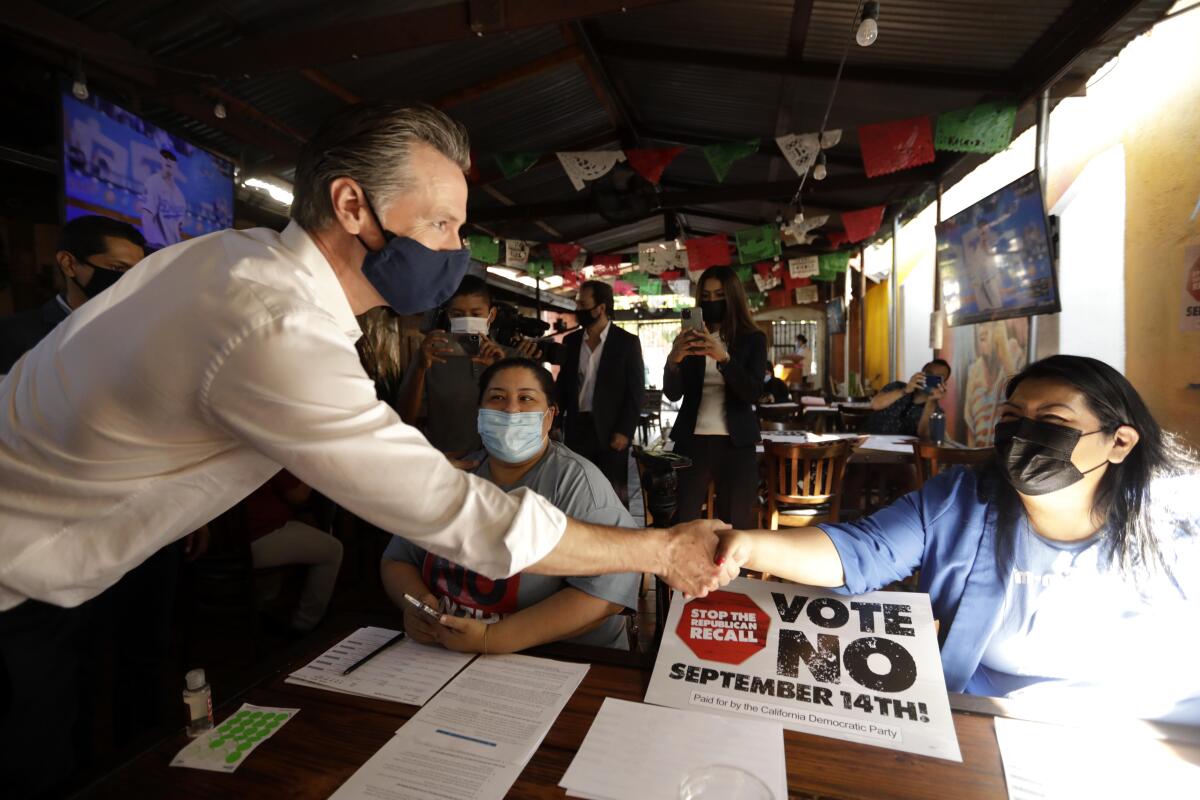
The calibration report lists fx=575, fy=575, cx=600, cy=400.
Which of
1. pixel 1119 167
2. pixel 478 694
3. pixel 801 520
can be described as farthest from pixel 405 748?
pixel 1119 167

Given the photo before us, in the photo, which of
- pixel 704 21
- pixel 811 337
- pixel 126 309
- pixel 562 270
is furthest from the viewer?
pixel 811 337

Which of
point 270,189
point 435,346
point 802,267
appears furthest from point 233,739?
point 802,267

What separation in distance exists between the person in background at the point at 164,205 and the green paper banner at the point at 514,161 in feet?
8.20

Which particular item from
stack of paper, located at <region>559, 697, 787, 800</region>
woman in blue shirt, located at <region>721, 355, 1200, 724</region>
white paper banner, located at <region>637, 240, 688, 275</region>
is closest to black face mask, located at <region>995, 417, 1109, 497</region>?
woman in blue shirt, located at <region>721, 355, 1200, 724</region>

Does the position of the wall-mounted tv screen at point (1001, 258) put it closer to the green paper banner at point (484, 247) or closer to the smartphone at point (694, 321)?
the smartphone at point (694, 321)

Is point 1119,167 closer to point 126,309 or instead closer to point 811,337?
point 126,309

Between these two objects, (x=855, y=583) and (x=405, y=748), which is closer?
(x=405, y=748)

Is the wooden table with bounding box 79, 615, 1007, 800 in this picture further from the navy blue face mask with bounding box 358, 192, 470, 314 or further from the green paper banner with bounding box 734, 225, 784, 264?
the green paper banner with bounding box 734, 225, 784, 264

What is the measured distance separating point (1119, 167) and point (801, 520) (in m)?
2.61

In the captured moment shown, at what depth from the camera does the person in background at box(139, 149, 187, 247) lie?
3.07 metres

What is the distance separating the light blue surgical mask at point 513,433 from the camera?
5.30 feet

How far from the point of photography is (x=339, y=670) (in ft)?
3.38

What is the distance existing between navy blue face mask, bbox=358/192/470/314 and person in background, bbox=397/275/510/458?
1.64 meters

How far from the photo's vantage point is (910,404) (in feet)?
14.4
